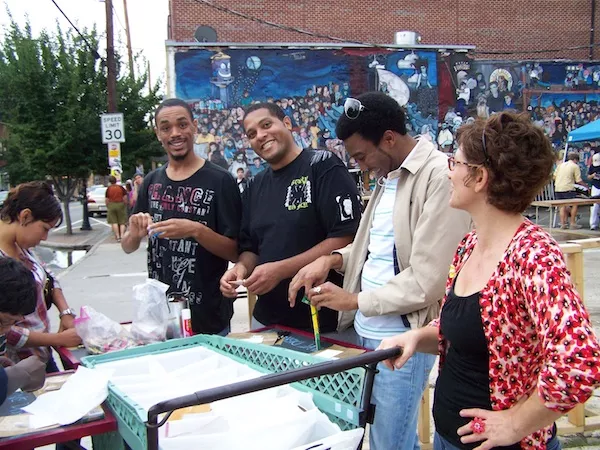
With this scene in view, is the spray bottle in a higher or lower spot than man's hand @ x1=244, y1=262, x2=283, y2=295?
lower

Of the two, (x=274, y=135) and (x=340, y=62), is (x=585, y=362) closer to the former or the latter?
(x=274, y=135)

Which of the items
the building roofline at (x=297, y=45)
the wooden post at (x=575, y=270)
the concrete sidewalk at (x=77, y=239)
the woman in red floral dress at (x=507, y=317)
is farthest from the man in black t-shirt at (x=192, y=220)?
the building roofline at (x=297, y=45)

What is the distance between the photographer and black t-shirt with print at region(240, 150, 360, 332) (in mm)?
2705

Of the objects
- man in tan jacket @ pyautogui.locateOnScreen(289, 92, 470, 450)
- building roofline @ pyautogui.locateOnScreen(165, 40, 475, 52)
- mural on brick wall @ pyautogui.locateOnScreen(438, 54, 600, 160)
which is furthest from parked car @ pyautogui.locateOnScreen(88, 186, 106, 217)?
man in tan jacket @ pyautogui.locateOnScreen(289, 92, 470, 450)

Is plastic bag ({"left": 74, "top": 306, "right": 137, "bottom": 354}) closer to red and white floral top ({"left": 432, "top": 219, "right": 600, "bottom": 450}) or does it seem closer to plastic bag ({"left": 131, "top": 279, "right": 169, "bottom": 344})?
plastic bag ({"left": 131, "top": 279, "right": 169, "bottom": 344})

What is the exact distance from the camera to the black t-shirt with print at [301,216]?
8.87 feet

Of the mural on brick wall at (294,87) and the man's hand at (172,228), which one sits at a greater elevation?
the mural on brick wall at (294,87)

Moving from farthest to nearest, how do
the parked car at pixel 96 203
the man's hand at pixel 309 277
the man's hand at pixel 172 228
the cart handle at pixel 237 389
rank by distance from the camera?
1. the parked car at pixel 96 203
2. the man's hand at pixel 172 228
3. the man's hand at pixel 309 277
4. the cart handle at pixel 237 389

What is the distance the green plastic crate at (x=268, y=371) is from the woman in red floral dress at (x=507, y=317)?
0.17 m

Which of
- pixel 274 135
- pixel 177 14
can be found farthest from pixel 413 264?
pixel 177 14

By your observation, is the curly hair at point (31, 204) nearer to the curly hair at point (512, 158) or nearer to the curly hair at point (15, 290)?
the curly hair at point (15, 290)

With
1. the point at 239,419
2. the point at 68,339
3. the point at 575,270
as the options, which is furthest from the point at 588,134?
the point at 239,419

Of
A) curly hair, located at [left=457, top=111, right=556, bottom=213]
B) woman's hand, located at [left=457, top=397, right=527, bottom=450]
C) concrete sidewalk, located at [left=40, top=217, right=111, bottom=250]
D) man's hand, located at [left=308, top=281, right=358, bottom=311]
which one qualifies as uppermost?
curly hair, located at [left=457, top=111, right=556, bottom=213]

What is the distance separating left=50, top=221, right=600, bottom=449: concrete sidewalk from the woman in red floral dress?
2.48 metres
